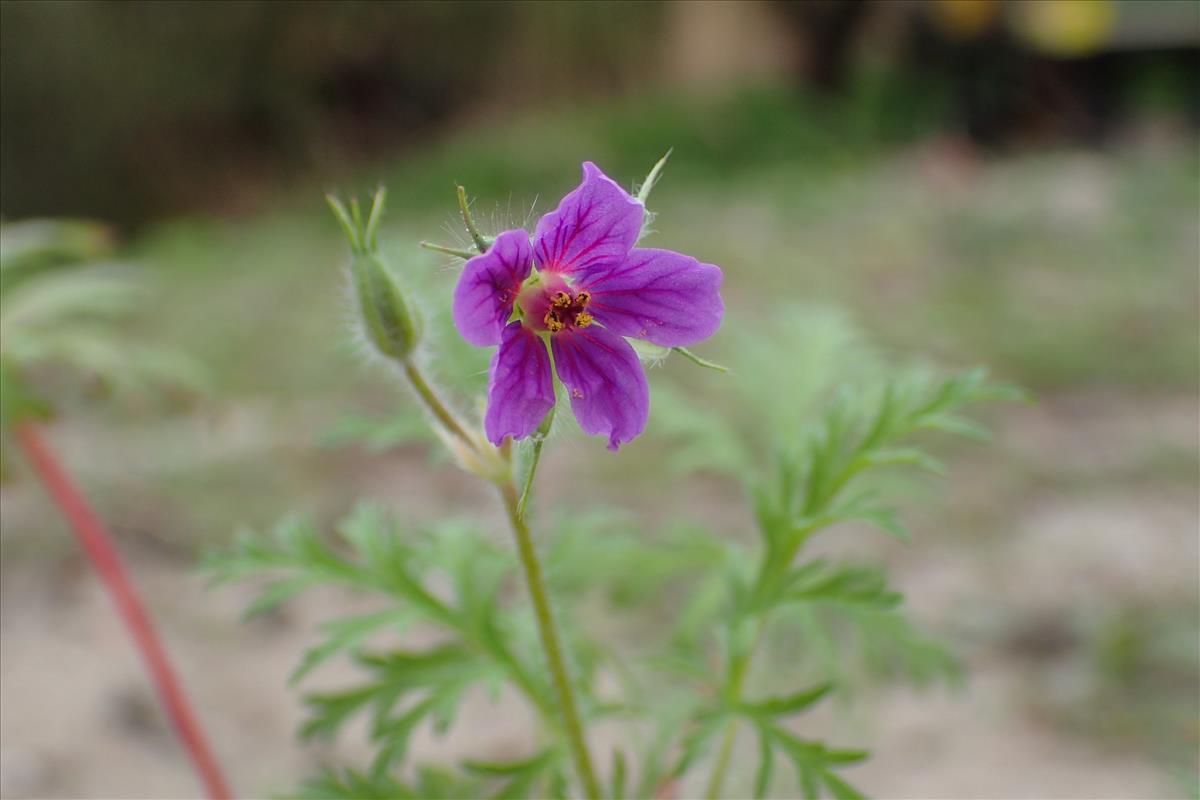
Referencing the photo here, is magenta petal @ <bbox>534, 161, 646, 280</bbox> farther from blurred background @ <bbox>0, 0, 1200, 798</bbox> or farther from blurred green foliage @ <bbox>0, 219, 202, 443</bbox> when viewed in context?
blurred green foliage @ <bbox>0, 219, 202, 443</bbox>

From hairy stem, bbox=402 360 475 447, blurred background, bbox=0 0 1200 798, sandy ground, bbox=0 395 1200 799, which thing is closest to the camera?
hairy stem, bbox=402 360 475 447

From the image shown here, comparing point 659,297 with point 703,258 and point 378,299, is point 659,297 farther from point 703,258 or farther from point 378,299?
point 703,258

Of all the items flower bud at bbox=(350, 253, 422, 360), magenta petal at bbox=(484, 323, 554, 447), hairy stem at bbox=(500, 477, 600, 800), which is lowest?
hairy stem at bbox=(500, 477, 600, 800)

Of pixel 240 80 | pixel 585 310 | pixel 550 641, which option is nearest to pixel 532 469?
pixel 585 310

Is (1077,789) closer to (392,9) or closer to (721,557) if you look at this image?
(721,557)

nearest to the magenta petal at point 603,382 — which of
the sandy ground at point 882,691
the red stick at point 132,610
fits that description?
the red stick at point 132,610

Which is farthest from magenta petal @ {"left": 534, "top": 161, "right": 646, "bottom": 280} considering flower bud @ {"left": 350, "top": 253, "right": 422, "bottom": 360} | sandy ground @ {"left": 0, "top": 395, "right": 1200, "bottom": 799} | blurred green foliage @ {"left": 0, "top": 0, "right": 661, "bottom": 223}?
blurred green foliage @ {"left": 0, "top": 0, "right": 661, "bottom": 223}
